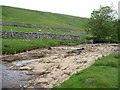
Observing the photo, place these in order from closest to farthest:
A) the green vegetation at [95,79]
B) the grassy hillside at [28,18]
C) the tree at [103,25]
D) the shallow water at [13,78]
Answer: the green vegetation at [95,79]
the shallow water at [13,78]
the tree at [103,25]
the grassy hillside at [28,18]

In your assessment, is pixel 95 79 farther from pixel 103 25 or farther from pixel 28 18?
pixel 28 18

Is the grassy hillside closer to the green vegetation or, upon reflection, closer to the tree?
the tree

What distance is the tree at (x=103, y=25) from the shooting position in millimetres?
91625

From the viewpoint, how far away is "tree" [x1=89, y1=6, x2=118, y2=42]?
301 ft

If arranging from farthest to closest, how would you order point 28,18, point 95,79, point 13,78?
point 28,18, point 13,78, point 95,79

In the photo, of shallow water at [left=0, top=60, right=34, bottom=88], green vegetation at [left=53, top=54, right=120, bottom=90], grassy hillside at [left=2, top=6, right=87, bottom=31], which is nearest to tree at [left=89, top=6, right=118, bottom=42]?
grassy hillside at [left=2, top=6, right=87, bottom=31]

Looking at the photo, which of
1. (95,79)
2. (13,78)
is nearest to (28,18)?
(13,78)

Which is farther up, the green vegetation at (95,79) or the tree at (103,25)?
the tree at (103,25)

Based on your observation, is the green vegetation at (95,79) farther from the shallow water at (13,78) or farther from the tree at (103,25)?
the tree at (103,25)

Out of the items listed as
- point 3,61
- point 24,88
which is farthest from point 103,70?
point 3,61

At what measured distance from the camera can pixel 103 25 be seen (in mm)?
91875

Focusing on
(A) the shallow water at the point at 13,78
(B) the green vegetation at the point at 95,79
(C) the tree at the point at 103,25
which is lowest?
(A) the shallow water at the point at 13,78

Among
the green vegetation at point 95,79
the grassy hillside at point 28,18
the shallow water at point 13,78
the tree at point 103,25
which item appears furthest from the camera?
the grassy hillside at point 28,18

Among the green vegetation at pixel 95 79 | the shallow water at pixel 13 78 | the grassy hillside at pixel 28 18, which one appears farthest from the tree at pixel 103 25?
the green vegetation at pixel 95 79
